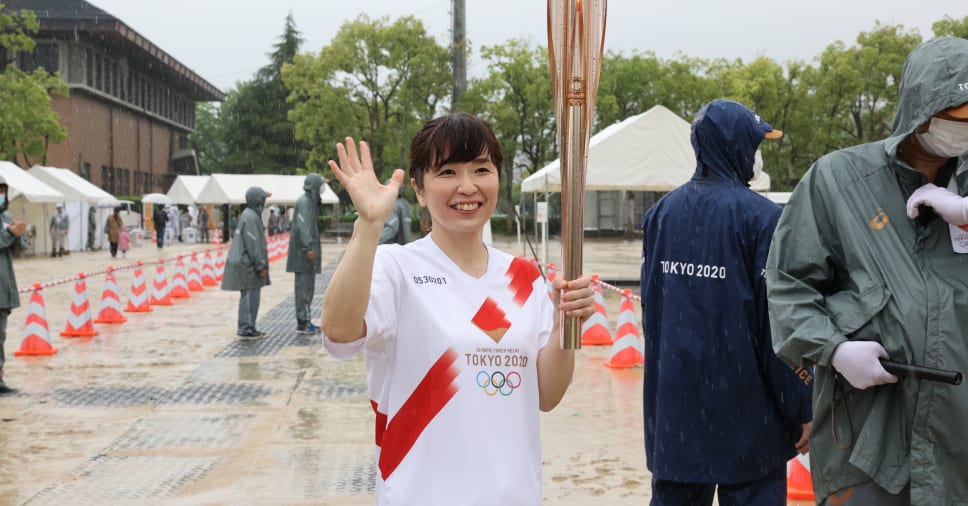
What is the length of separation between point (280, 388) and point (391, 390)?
20.1ft

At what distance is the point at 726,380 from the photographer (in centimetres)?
319

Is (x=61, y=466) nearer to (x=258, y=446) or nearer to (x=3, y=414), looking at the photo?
(x=258, y=446)

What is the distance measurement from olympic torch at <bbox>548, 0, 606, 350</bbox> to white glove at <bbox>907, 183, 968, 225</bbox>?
93 centimetres

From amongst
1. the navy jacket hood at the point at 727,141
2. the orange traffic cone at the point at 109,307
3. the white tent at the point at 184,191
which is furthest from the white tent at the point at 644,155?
the white tent at the point at 184,191

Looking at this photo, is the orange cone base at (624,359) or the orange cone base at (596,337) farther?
the orange cone base at (596,337)

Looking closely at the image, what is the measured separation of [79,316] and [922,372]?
10.9 metres

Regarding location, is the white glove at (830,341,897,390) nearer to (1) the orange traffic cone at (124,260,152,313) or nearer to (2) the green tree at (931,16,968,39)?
(1) the orange traffic cone at (124,260,152,313)

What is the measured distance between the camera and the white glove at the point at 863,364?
2.40 m

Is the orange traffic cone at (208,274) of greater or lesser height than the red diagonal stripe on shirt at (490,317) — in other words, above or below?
below

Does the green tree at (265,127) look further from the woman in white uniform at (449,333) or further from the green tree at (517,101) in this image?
the woman in white uniform at (449,333)

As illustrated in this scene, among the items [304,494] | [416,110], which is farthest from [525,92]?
[304,494]

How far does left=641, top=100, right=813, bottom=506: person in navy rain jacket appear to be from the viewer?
10.4ft

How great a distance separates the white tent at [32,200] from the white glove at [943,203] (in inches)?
995

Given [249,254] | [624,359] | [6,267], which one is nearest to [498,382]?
[6,267]
